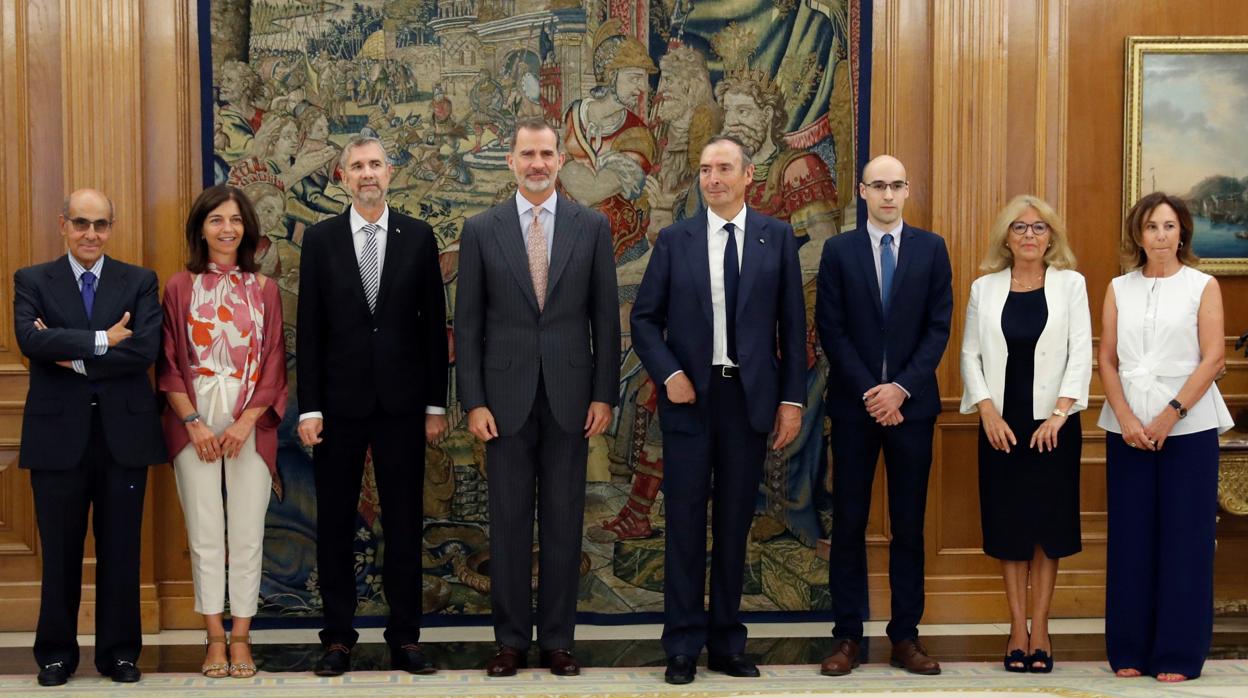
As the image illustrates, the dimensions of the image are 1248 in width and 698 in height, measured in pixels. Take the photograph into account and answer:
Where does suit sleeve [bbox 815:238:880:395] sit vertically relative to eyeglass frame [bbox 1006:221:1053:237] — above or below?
below

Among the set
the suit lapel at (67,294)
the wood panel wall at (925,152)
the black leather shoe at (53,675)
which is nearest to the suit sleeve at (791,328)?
the wood panel wall at (925,152)

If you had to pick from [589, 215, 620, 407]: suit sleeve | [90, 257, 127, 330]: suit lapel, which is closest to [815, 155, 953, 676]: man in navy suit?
[589, 215, 620, 407]: suit sleeve

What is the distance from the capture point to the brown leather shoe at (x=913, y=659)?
415cm

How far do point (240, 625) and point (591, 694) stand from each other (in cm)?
125

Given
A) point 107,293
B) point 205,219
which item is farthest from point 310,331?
point 107,293

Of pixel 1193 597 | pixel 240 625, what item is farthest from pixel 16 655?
pixel 1193 597

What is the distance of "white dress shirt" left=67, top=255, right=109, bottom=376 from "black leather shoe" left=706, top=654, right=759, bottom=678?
7.44 ft

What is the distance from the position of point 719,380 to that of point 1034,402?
1082mm

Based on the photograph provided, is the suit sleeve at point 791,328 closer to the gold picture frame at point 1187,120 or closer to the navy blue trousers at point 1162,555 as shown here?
the navy blue trousers at point 1162,555

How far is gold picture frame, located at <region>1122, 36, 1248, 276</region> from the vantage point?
16.7 feet

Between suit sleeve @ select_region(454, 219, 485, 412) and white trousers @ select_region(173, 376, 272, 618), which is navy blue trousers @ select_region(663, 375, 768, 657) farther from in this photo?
white trousers @ select_region(173, 376, 272, 618)

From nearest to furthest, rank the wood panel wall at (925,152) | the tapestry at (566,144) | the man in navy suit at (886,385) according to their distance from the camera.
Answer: the man in navy suit at (886,385)
the wood panel wall at (925,152)
the tapestry at (566,144)

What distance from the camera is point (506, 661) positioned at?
13.5ft

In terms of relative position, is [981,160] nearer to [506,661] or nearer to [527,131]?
[527,131]
